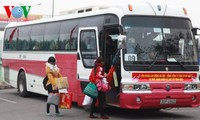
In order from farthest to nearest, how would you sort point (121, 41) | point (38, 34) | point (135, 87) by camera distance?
point (38, 34)
point (135, 87)
point (121, 41)

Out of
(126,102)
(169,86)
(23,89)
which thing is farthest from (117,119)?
(23,89)

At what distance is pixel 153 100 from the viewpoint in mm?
12367

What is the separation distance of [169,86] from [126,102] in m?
1.24

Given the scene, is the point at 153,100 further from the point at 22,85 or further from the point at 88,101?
the point at 22,85

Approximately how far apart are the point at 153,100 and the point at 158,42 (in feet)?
5.14

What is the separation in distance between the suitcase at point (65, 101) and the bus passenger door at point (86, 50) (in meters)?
0.86

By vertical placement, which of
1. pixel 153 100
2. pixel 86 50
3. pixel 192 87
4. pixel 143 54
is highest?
pixel 86 50

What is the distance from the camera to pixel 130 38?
41.3ft

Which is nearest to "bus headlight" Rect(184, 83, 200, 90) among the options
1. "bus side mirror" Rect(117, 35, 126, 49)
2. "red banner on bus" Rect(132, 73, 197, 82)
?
"red banner on bus" Rect(132, 73, 197, 82)

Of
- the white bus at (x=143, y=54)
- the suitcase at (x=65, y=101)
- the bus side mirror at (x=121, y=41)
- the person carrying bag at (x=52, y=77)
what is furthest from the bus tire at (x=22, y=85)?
the bus side mirror at (x=121, y=41)

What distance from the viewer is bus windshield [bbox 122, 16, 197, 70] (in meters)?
12.5

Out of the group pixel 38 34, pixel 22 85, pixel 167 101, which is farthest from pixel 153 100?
pixel 22 85

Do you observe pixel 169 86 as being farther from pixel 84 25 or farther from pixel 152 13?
pixel 84 25

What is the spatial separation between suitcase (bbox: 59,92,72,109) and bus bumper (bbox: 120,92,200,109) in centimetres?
176
